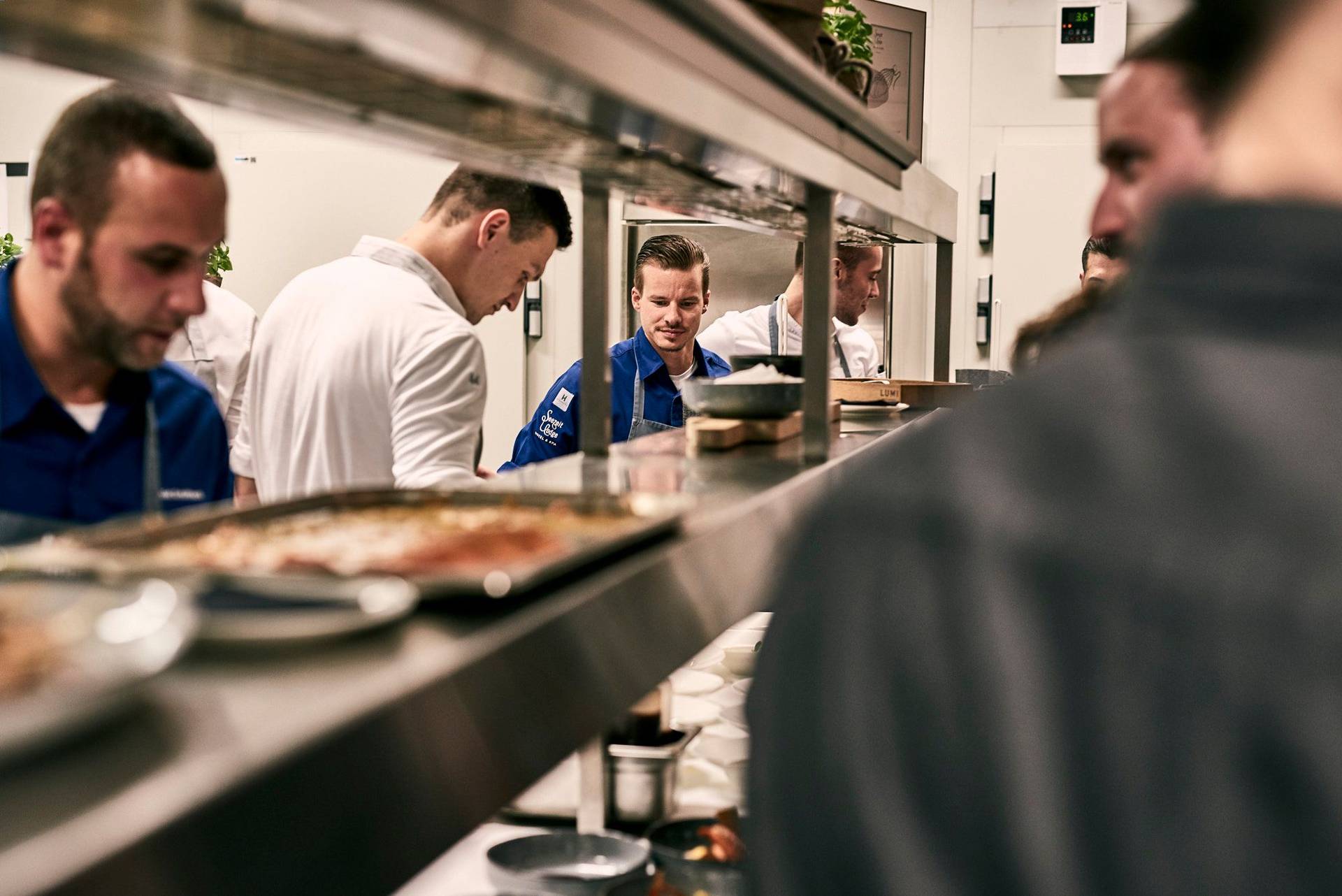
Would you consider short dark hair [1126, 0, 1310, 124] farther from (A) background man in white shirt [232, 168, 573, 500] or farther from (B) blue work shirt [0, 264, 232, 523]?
(A) background man in white shirt [232, 168, 573, 500]

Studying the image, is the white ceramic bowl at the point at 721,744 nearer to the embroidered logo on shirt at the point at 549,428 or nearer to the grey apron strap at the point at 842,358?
the embroidered logo on shirt at the point at 549,428

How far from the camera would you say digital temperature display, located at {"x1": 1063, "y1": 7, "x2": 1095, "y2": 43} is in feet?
21.4

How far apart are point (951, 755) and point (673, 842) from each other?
1.40 m

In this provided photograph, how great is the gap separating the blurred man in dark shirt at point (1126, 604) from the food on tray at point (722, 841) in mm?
1229

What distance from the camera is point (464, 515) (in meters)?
1.30

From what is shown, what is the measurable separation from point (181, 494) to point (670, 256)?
2680mm

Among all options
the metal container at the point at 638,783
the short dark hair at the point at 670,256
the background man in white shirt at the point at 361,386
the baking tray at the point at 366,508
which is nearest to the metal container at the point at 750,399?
the background man in white shirt at the point at 361,386

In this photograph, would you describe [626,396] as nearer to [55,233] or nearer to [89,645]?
[55,233]

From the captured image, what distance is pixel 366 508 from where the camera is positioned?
1343 millimetres

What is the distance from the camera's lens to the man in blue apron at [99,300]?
1.41 meters

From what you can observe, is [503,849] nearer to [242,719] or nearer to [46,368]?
[46,368]

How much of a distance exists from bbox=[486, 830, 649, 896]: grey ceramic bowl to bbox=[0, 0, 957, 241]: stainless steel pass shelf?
97 cm

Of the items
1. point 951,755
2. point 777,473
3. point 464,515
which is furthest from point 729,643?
point 951,755

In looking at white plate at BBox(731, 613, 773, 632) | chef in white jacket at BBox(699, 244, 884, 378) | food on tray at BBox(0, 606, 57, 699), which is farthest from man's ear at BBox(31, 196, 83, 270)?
chef in white jacket at BBox(699, 244, 884, 378)
